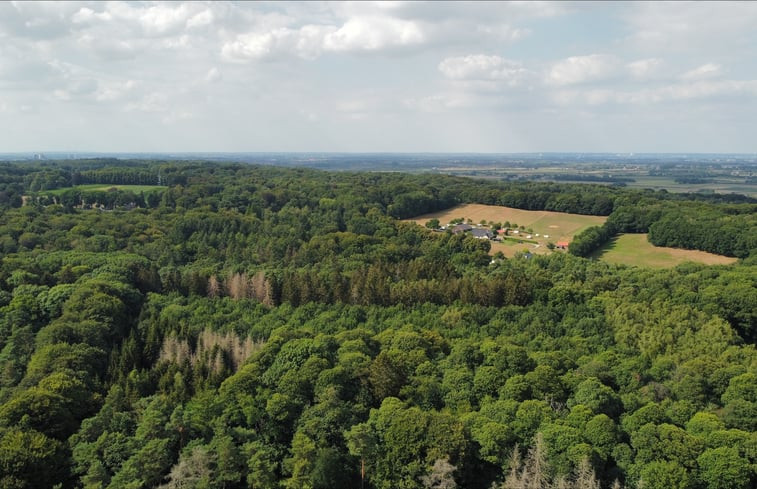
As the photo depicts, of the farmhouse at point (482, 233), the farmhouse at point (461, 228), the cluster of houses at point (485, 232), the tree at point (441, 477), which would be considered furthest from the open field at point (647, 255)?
the tree at point (441, 477)

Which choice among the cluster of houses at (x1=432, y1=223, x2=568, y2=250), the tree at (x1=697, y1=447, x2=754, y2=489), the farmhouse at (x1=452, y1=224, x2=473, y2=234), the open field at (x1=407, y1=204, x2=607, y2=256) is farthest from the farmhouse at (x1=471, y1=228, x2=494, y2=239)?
the tree at (x1=697, y1=447, x2=754, y2=489)

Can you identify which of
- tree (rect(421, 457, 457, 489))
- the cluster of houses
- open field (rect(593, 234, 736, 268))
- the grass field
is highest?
the grass field

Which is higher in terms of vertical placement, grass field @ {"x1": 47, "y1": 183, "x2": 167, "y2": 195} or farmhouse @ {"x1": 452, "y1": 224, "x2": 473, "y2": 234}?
grass field @ {"x1": 47, "y1": 183, "x2": 167, "y2": 195}

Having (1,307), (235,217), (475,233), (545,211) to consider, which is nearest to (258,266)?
(235,217)

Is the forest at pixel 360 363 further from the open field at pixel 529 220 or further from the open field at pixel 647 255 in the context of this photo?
the open field at pixel 529 220

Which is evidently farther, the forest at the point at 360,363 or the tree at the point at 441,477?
the forest at the point at 360,363

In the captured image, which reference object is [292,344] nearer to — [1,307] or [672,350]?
[1,307]

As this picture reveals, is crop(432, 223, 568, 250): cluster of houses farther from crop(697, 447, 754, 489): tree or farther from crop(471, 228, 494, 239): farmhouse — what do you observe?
crop(697, 447, 754, 489): tree
